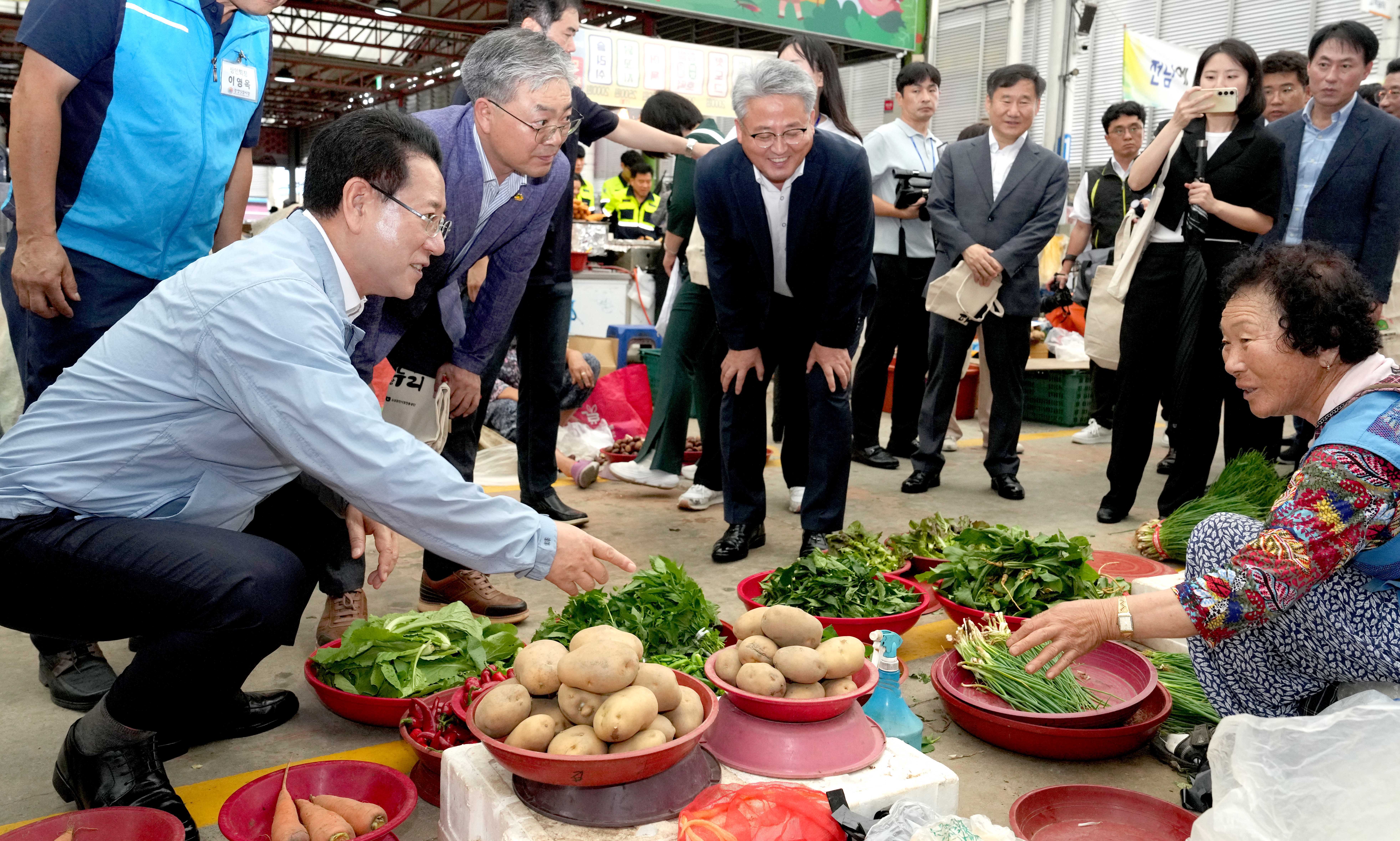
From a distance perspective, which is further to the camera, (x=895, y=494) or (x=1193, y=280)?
(x=895, y=494)

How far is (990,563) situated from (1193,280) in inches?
74.9

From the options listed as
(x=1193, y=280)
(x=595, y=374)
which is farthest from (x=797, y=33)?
(x=1193, y=280)

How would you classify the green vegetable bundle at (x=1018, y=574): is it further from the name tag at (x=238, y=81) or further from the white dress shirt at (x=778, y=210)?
the name tag at (x=238, y=81)

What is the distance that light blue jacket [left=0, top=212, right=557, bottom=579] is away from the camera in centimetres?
179

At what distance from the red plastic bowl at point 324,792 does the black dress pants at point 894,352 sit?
357cm

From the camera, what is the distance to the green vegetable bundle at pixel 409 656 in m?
2.41

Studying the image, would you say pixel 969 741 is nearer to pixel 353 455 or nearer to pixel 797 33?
pixel 353 455

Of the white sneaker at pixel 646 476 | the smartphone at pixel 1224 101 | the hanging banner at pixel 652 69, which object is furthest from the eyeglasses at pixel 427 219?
the hanging banner at pixel 652 69

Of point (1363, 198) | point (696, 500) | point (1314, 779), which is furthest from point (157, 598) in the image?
point (1363, 198)

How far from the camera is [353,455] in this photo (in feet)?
5.91

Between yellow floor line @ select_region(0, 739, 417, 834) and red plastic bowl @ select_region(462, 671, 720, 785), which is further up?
red plastic bowl @ select_region(462, 671, 720, 785)

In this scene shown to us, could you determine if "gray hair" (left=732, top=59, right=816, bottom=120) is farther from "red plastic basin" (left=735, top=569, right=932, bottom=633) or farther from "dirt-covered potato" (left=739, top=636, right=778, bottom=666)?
"dirt-covered potato" (left=739, top=636, right=778, bottom=666)

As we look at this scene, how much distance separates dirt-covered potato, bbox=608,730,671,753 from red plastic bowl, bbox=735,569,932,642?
0.89 m

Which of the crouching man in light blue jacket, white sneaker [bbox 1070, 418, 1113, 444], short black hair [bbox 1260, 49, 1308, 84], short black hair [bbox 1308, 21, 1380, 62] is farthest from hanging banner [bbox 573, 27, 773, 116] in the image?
the crouching man in light blue jacket
